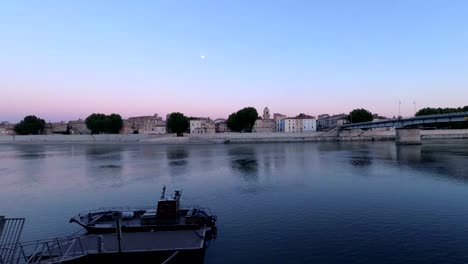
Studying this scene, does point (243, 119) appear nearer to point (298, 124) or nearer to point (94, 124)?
point (298, 124)

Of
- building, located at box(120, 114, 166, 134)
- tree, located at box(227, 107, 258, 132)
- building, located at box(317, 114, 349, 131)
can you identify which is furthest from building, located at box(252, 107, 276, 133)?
building, located at box(120, 114, 166, 134)

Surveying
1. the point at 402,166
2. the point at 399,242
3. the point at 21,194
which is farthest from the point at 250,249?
the point at 402,166

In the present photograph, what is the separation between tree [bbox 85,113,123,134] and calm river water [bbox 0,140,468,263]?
297 ft

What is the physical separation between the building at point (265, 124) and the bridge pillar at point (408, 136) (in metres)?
79.1

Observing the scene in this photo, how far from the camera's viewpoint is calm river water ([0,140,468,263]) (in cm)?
1639

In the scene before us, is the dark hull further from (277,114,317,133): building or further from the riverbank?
(277,114,317,133): building

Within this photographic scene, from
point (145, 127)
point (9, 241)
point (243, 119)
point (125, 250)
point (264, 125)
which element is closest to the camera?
point (9, 241)

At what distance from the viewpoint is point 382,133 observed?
124m

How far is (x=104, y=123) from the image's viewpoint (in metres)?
136

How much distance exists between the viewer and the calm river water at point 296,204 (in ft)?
53.8

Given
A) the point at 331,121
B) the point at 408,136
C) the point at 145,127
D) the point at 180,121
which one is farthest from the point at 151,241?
the point at 331,121

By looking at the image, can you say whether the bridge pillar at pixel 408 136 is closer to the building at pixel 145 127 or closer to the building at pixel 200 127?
the building at pixel 200 127

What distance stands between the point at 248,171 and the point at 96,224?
2714 cm

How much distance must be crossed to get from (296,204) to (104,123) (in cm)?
12262
